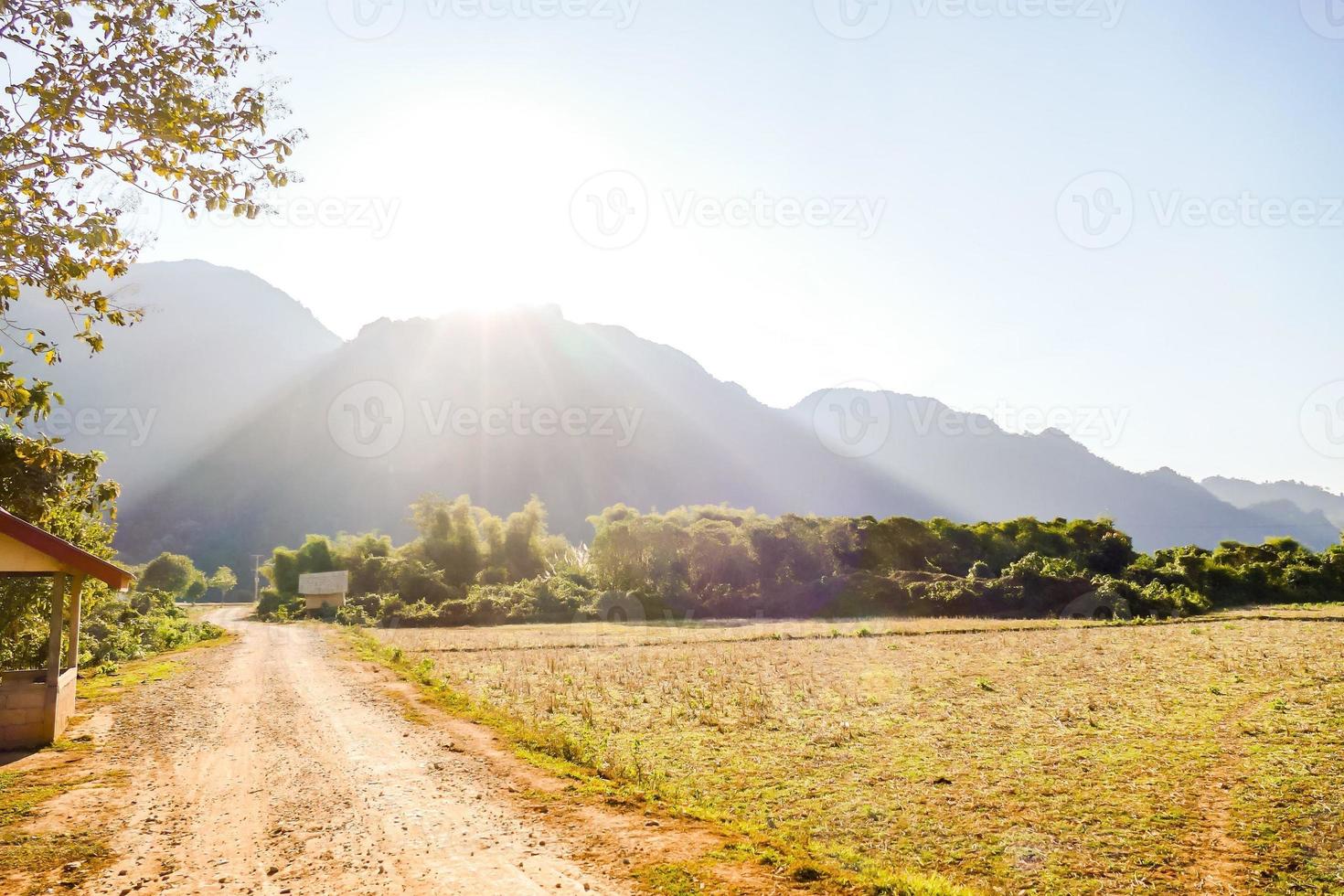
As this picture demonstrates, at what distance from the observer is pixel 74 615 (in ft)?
49.5

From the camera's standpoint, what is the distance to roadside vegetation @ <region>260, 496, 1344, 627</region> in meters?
53.8

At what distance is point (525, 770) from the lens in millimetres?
11570

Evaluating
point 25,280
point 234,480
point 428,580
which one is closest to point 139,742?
point 25,280

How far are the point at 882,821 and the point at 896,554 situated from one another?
6083cm

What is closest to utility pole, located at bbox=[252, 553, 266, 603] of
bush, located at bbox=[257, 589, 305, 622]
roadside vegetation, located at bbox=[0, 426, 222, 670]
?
bush, located at bbox=[257, 589, 305, 622]

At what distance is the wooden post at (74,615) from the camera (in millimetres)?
14508

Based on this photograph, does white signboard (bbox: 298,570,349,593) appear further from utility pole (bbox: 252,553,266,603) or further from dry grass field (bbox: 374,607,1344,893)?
dry grass field (bbox: 374,607,1344,893)

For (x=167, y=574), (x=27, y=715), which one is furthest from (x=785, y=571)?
(x=167, y=574)

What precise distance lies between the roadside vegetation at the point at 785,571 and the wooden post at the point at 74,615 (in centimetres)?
4501

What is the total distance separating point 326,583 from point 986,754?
71.7m

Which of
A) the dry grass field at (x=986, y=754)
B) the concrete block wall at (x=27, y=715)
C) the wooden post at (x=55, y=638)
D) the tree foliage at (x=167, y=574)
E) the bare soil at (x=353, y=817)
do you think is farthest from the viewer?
the tree foliage at (x=167, y=574)

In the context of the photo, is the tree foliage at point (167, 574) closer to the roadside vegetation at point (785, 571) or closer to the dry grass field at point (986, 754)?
the roadside vegetation at point (785, 571)

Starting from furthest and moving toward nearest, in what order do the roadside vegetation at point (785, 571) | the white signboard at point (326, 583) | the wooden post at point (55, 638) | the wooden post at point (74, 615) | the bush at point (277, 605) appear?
the white signboard at point (326, 583) < the bush at point (277, 605) < the roadside vegetation at point (785, 571) < the wooden post at point (74, 615) < the wooden post at point (55, 638)

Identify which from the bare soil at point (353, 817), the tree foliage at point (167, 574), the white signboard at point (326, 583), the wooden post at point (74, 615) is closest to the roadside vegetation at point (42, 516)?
the wooden post at point (74, 615)
